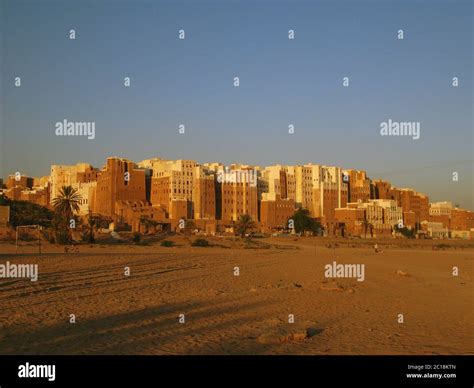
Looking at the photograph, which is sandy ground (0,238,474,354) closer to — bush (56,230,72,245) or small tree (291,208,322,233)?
bush (56,230,72,245)

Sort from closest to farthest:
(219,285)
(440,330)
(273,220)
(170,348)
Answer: (170,348), (440,330), (219,285), (273,220)

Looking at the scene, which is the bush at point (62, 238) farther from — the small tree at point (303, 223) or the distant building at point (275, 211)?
the distant building at point (275, 211)

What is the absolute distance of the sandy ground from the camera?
10203mm

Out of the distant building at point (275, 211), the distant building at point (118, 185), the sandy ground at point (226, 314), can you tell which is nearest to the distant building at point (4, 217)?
the sandy ground at point (226, 314)

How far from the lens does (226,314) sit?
13.7 meters

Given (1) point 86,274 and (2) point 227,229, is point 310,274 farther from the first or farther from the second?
(2) point 227,229

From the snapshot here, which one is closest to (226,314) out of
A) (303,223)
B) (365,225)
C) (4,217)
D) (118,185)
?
(4,217)

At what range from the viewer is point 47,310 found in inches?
523

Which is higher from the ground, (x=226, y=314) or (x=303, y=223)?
(x=226, y=314)

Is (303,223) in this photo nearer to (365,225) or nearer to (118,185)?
(365,225)

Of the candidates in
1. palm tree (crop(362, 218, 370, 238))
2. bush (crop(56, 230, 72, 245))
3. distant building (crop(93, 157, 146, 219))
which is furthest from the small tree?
bush (crop(56, 230, 72, 245))
